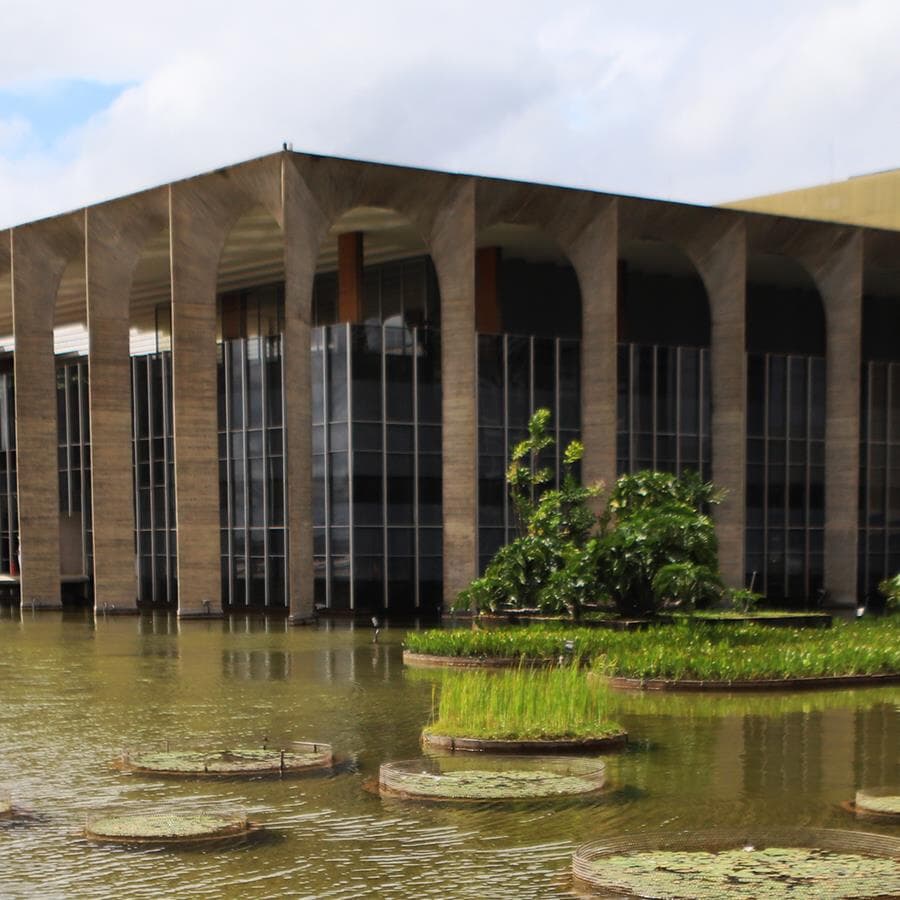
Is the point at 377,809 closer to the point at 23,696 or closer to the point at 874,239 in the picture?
the point at 23,696

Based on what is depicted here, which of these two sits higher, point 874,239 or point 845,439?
point 874,239

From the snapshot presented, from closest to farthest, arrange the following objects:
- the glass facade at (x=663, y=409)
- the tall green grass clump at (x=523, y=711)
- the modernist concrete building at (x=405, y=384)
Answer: the tall green grass clump at (x=523, y=711), the modernist concrete building at (x=405, y=384), the glass facade at (x=663, y=409)

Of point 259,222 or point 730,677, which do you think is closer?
point 730,677

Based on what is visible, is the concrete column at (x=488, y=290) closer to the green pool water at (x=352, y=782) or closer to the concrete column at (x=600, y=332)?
the concrete column at (x=600, y=332)

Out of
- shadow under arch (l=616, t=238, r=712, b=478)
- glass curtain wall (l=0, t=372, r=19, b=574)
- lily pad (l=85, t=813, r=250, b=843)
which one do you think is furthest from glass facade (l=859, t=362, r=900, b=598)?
lily pad (l=85, t=813, r=250, b=843)

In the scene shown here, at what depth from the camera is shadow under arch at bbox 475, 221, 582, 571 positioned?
40.9 metres

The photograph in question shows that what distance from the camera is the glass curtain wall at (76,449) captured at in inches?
1938

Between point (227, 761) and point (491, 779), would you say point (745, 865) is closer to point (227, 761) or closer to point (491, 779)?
point (491, 779)

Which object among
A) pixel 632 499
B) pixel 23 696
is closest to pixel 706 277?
pixel 632 499

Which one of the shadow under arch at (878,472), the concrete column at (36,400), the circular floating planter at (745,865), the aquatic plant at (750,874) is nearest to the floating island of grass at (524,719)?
the circular floating planter at (745,865)

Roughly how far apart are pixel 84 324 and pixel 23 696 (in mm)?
43051

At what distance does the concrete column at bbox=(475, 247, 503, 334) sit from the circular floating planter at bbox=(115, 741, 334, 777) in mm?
28721

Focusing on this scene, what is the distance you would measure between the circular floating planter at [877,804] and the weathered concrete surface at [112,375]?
95.0 ft

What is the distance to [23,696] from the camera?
21.2 meters
